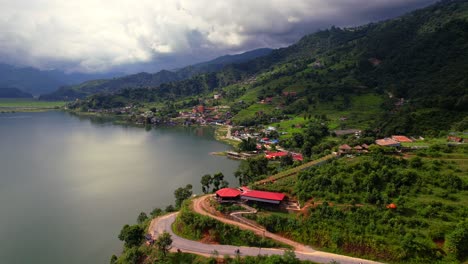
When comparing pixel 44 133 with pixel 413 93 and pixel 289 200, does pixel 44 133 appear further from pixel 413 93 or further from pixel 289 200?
pixel 413 93

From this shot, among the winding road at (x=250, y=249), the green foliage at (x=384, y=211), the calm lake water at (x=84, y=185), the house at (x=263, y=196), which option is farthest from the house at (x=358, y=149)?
the calm lake water at (x=84, y=185)

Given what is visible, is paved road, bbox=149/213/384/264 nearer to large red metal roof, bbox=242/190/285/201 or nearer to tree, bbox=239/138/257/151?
large red metal roof, bbox=242/190/285/201

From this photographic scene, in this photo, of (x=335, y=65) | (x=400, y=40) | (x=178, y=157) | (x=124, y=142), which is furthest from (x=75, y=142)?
(x=400, y=40)

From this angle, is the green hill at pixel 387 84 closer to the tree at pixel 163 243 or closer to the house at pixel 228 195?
the house at pixel 228 195

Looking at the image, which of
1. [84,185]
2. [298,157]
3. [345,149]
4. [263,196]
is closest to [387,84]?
[298,157]

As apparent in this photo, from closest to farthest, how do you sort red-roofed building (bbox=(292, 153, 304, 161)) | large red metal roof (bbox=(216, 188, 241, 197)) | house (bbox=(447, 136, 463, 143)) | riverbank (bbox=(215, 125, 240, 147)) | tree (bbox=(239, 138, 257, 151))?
large red metal roof (bbox=(216, 188, 241, 197)), house (bbox=(447, 136, 463, 143)), red-roofed building (bbox=(292, 153, 304, 161)), tree (bbox=(239, 138, 257, 151)), riverbank (bbox=(215, 125, 240, 147))

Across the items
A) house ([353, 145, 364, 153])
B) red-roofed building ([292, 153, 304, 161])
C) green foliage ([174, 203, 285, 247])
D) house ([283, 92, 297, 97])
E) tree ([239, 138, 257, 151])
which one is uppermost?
house ([283, 92, 297, 97])

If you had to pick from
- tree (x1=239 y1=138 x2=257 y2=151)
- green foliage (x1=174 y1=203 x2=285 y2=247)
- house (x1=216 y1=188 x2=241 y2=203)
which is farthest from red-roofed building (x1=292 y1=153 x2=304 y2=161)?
green foliage (x1=174 y1=203 x2=285 y2=247)

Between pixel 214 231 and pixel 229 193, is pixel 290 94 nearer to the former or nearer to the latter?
pixel 229 193
